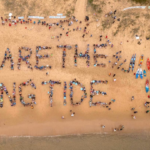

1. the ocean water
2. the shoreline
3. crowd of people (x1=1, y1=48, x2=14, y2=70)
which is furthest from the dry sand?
the ocean water

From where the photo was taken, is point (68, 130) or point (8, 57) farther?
point (8, 57)

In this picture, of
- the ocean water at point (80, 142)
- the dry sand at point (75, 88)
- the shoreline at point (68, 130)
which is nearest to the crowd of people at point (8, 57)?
the dry sand at point (75, 88)

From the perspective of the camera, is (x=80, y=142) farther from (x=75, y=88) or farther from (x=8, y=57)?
(x=8, y=57)

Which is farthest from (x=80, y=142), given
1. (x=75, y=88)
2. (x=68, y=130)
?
(x=75, y=88)

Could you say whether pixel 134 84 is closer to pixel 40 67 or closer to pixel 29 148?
pixel 40 67

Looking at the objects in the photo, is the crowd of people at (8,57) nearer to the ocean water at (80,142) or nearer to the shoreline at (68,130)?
the shoreline at (68,130)

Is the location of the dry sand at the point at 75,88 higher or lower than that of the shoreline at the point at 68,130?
higher
